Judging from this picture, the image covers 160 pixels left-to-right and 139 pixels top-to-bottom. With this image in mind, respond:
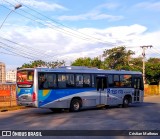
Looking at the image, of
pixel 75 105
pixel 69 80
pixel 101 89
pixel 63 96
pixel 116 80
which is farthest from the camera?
pixel 116 80

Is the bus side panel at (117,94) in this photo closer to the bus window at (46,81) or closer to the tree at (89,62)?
the bus window at (46,81)

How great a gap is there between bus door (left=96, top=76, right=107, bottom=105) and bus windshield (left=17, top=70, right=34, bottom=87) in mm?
5547

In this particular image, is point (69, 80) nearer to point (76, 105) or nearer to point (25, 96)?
point (76, 105)

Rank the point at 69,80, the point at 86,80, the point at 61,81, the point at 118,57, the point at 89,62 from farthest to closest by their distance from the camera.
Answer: the point at 118,57 → the point at 89,62 → the point at 86,80 → the point at 69,80 → the point at 61,81

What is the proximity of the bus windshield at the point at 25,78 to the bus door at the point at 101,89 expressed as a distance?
18.2 feet

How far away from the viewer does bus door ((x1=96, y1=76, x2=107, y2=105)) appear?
79.2 ft

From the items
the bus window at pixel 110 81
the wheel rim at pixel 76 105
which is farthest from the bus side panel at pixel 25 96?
the bus window at pixel 110 81

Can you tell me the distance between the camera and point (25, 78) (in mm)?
20594

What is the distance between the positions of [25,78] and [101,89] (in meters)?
5.97

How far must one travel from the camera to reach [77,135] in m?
11.8

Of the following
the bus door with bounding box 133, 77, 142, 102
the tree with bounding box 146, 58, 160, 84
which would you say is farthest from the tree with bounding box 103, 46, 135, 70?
the bus door with bounding box 133, 77, 142, 102

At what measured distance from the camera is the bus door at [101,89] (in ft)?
79.2

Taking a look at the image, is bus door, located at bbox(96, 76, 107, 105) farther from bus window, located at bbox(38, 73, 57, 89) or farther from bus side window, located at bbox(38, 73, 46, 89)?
bus side window, located at bbox(38, 73, 46, 89)

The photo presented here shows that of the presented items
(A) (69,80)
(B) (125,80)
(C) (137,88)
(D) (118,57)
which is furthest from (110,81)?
(D) (118,57)
